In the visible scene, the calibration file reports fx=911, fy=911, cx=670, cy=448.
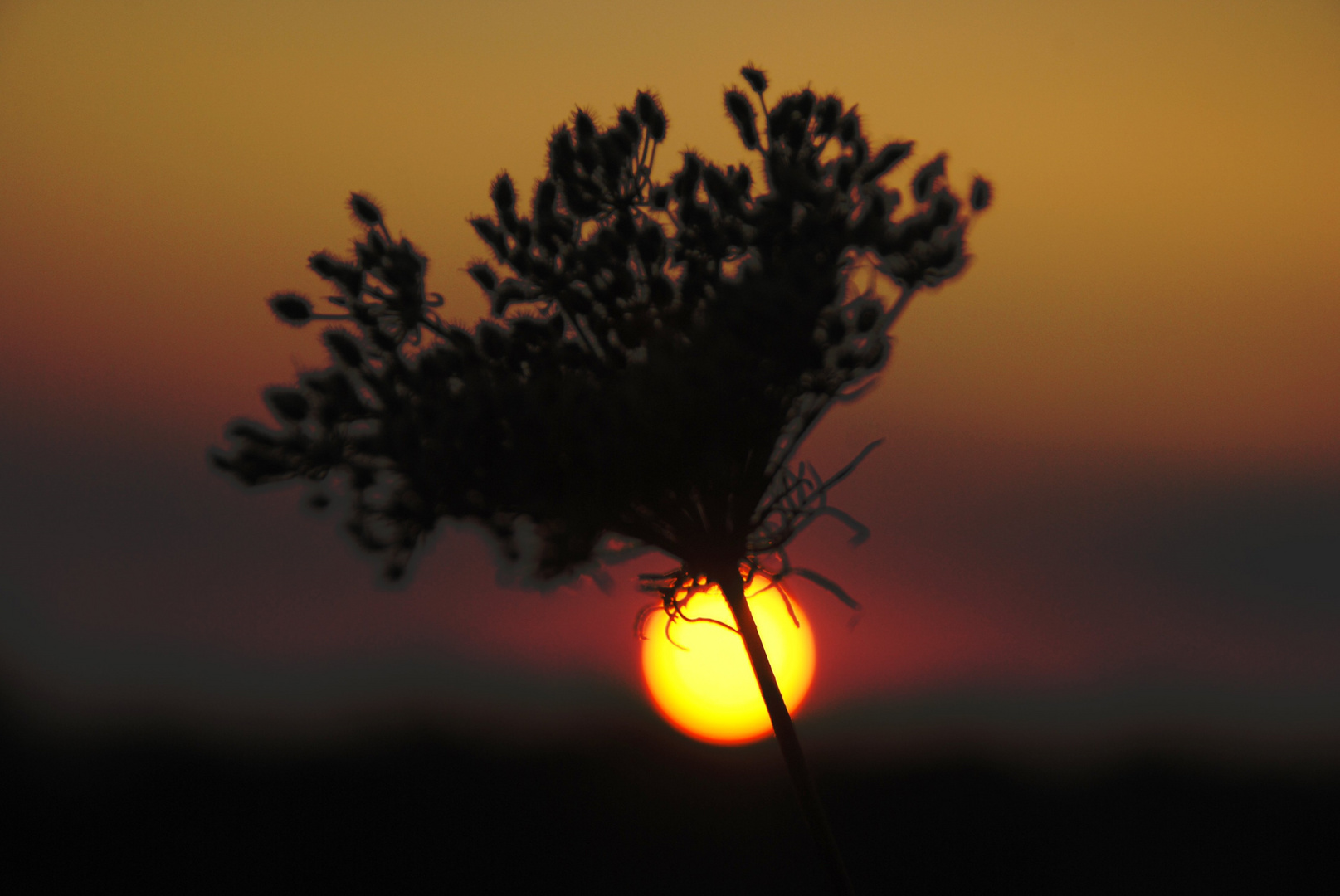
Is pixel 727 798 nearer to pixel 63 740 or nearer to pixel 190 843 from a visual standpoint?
pixel 190 843

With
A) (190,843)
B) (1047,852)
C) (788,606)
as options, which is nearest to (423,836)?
(190,843)

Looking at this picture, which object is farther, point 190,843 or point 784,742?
point 190,843

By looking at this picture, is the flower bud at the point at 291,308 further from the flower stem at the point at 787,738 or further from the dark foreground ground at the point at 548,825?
the dark foreground ground at the point at 548,825

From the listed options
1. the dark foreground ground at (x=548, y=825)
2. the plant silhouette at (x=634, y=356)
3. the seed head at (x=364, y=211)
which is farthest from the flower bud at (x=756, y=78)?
the dark foreground ground at (x=548, y=825)

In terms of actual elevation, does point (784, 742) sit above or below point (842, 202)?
below

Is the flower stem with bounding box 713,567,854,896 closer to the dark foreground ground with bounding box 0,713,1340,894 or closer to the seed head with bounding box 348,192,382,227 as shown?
the seed head with bounding box 348,192,382,227

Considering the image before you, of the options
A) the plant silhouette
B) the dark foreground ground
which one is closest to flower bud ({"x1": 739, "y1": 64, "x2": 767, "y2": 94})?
the plant silhouette
